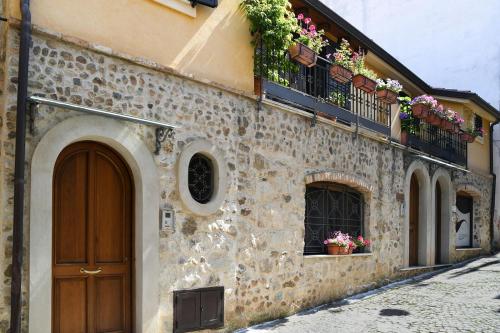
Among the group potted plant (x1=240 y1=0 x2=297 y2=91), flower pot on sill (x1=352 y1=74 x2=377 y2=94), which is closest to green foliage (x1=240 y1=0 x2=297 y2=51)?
potted plant (x1=240 y1=0 x2=297 y2=91)

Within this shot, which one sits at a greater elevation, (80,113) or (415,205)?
(80,113)

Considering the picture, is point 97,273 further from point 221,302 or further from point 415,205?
point 415,205

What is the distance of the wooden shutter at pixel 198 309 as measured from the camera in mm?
6691

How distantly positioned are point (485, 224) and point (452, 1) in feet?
26.5

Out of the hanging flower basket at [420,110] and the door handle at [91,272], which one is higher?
the hanging flower basket at [420,110]

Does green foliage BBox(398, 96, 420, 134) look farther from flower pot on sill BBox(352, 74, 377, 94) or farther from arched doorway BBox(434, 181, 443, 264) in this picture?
flower pot on sill BBox(352, 74, 377, 94)

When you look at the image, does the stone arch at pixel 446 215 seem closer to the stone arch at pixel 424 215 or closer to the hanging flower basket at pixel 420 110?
the stone arch at pixel 424 215

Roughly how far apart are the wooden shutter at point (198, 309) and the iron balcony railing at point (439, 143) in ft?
25.8

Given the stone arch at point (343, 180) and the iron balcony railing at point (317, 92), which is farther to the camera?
the stone arch at point (343, 180)

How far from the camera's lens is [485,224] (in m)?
18.2

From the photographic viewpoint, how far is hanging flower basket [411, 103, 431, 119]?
42.8ft

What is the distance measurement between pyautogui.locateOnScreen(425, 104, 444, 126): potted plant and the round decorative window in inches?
308

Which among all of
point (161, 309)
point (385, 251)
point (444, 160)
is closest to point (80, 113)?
point (161, 309)

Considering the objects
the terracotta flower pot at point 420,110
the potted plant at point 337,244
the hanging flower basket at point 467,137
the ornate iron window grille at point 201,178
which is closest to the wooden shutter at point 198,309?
the ornate iron window grille at point 201,178
